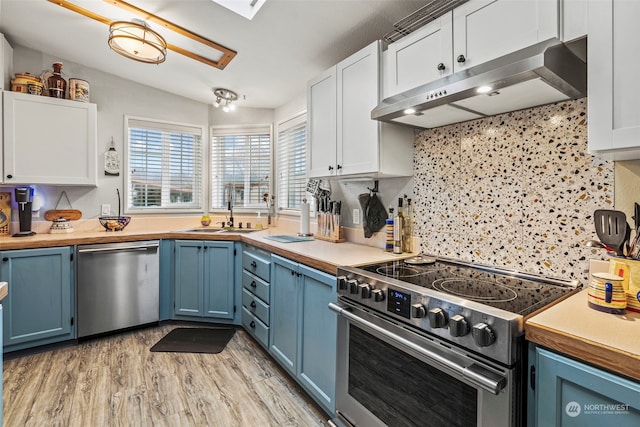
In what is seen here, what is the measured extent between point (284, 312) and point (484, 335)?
1.44 metres

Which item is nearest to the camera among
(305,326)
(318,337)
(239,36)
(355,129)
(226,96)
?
(318,337)

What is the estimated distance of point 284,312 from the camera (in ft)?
7.08

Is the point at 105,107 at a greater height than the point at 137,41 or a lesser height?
lesser

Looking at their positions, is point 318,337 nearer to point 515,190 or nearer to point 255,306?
point 255,306

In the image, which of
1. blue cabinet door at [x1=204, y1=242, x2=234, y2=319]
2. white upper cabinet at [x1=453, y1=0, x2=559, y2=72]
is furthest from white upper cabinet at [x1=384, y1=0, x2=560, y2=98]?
blue cabinet door at [x1=204, y1=242, x2=234, y2=319]

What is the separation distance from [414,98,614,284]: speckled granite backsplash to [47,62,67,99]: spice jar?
317 centimetres

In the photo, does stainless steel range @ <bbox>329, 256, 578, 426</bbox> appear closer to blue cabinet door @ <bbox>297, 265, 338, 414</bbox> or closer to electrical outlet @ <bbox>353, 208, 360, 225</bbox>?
blue cabinet door @ <bbox>297, 265, 338, 414</bbox>

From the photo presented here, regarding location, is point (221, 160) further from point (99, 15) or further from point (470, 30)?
point (470, 30)

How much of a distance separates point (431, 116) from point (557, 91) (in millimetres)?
568

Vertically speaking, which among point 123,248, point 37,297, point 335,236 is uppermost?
point 335,236

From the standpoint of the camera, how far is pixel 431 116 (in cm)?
172

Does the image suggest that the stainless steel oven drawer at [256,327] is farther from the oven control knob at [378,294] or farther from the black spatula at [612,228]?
the black spatula at [612,228]

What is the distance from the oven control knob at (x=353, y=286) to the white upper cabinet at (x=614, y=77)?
3.39 feet

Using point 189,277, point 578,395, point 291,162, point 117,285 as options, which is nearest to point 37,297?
point 117,285
